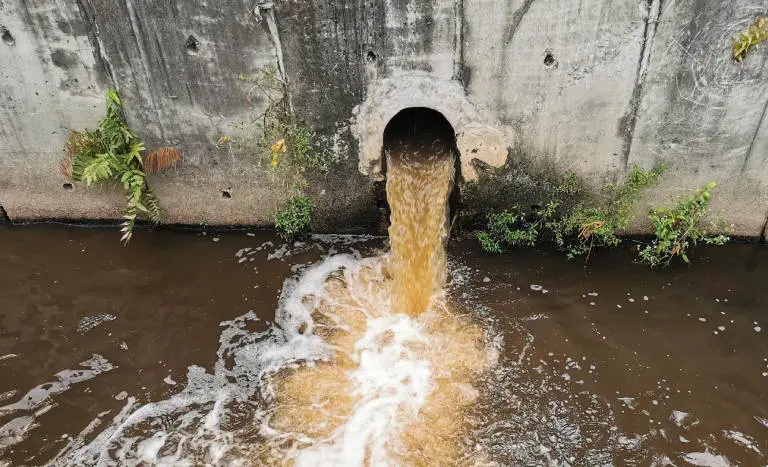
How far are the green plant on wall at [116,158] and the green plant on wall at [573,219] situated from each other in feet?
11.9

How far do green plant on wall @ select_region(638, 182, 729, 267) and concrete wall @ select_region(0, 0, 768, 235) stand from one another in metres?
0.17

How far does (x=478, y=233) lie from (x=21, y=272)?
5.03m

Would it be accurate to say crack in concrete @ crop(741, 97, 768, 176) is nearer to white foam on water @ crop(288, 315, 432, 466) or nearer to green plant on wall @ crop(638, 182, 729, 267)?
green plant on wall @ crop(638, 182, 729, 267)

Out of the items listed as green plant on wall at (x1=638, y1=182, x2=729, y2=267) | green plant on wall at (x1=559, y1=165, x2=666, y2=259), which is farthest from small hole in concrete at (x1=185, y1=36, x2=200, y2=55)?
green plant on wall at (x1=638, y1=182, x2=729, y2=267)

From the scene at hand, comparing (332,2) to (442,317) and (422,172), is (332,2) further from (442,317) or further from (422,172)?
(442,317)

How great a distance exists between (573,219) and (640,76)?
1541mm

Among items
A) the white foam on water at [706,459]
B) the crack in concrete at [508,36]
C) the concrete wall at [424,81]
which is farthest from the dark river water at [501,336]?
the crack in concrete at [508,36]

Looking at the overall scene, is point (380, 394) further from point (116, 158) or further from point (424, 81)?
point (116, 158)

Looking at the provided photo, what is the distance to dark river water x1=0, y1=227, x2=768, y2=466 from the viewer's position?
464cm

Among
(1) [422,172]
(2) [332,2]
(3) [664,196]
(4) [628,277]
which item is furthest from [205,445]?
(3) [664,196]

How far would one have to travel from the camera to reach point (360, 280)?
6.16 metres

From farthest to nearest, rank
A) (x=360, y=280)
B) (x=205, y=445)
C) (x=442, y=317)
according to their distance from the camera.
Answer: (x=360, y=280)
(x=442, y=317)
(x=205, y=445)

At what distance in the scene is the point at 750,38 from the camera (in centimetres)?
506

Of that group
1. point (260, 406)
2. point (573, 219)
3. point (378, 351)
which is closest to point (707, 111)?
point (573, 219)
